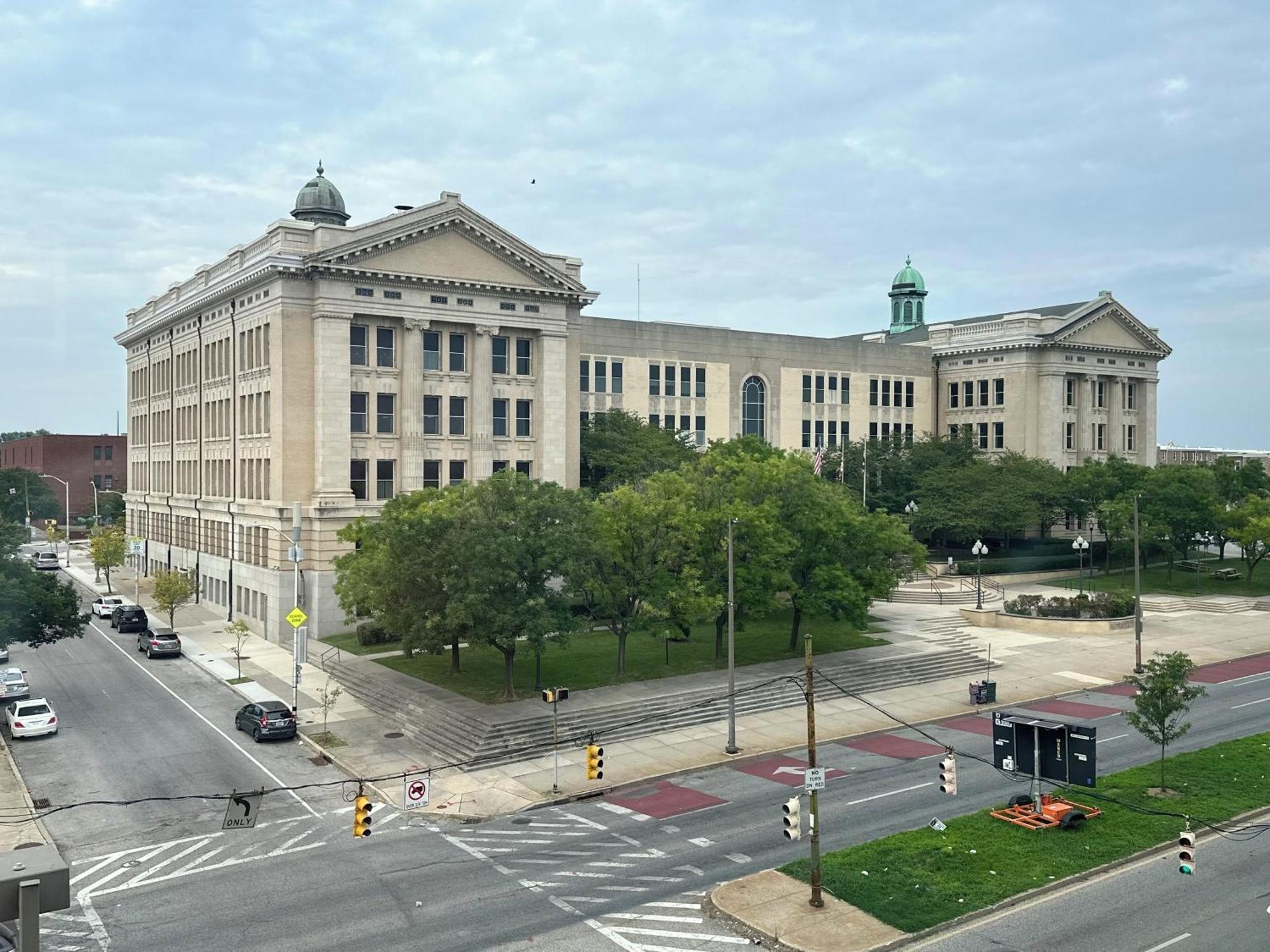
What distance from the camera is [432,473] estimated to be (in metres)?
63.3

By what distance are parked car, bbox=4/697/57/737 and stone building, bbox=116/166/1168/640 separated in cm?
2012

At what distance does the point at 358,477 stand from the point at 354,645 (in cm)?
1017

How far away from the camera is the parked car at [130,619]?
65.4 metres

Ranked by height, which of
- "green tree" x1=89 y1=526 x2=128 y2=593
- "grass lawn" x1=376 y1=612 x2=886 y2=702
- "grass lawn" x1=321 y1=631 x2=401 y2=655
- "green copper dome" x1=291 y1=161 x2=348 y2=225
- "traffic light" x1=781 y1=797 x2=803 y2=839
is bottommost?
"grass lawn" x1=321 y1=631 x2=401 y2=655

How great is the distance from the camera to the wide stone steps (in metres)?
37.0

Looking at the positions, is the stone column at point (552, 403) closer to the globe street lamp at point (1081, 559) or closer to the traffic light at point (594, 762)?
the globe street lamp at point (1081, 559)

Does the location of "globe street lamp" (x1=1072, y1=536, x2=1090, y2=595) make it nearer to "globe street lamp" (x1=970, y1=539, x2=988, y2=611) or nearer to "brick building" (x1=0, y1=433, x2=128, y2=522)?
"globe street lamp" (x1=970, y1=539, x2=988, y2=611)

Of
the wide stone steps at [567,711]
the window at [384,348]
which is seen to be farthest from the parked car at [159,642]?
the window at [384,348]

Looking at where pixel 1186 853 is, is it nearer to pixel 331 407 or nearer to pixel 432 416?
pixel 331 407

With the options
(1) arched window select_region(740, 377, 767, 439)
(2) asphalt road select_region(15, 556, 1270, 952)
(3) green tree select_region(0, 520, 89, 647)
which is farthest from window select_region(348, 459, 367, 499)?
(1) arched window select_region(740, 377, 767, 439)

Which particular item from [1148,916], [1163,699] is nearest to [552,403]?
[1163,699]

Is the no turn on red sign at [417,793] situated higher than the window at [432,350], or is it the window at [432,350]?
the window at [432,350]

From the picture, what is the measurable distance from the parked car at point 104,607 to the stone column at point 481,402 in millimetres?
26938

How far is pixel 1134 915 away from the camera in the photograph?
2222cm
